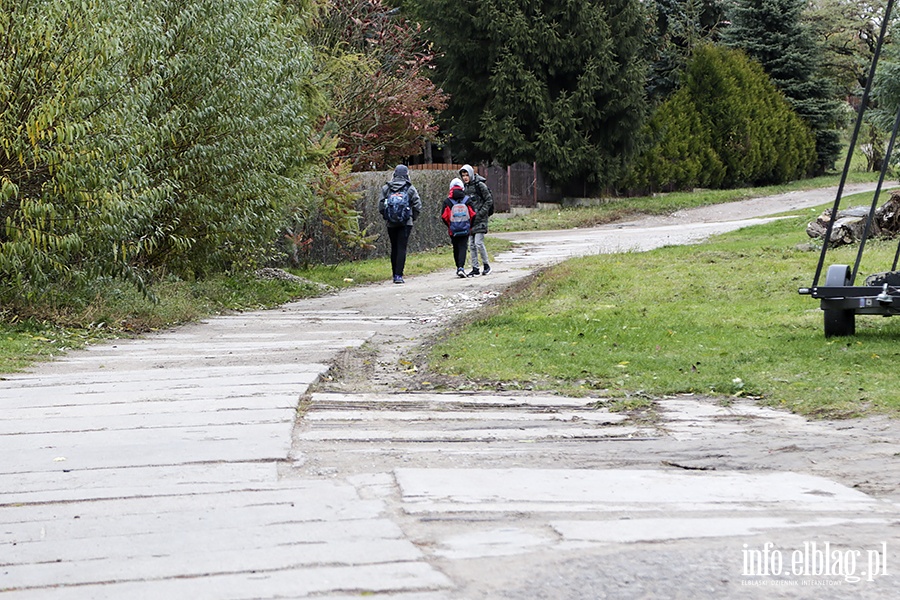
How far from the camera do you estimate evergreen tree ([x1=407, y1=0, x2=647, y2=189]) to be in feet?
127

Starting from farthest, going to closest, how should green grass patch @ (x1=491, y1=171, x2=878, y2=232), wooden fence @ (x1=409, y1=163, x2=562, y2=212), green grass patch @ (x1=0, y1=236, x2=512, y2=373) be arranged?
wooden fence @ (x1=409, y1=163, x2=562, y2=212), green grass patch @ (x1=491, y1=171, x2=878, y2=232), green grass patch @ (x1=0, y1=236, x2=512, y2=373)

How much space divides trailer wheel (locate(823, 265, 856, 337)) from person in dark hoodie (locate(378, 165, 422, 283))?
9.42 meters

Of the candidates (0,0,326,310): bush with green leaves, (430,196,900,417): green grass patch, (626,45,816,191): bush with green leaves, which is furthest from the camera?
(626,45,816,191): bush with green leaves

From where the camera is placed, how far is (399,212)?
19.1 meters

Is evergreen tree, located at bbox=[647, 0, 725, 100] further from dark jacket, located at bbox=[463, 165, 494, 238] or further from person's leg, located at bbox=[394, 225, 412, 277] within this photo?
person's leg, located at bbox=[394, 225, 412, 277]

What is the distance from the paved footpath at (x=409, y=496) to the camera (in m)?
4.35

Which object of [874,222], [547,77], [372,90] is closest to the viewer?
[874,222]

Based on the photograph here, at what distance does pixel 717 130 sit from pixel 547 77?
11.3 m

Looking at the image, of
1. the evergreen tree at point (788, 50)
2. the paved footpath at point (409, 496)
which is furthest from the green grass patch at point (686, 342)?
the evergreen tree at point (788, 50)

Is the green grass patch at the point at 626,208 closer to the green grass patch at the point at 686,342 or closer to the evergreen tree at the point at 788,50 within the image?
the evergreen tree at the point at 788,50

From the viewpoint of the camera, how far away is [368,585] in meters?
4.23

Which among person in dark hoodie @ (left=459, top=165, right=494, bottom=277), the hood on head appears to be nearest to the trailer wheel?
person in dark hoodie @ (left=459, top=165, right=494, bottom=277)

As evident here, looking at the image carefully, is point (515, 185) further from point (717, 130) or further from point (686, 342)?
point (686, 342)

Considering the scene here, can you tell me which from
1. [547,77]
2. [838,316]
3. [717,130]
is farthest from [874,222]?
[717,130]
